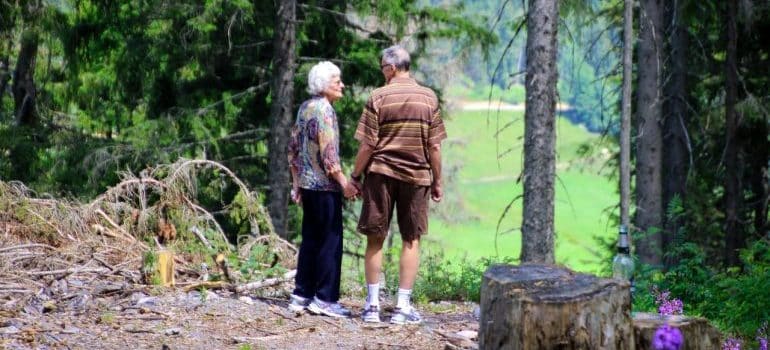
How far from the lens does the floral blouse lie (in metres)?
7.45

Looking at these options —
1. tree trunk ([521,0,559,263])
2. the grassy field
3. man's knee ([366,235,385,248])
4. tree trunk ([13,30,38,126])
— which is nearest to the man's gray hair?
man's knee ([366,235,385,248])

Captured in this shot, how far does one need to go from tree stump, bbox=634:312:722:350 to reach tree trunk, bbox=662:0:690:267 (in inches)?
471

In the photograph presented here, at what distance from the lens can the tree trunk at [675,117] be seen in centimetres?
1786

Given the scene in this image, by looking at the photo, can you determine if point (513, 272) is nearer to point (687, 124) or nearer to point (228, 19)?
point (228, 19)

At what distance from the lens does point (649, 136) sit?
54.6 feet

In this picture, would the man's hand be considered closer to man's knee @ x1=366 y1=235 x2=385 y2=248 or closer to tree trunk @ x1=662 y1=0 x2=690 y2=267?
man's knee @ x1=366 y1=235 x2=385 y2=248

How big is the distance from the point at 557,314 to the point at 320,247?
2.74 m

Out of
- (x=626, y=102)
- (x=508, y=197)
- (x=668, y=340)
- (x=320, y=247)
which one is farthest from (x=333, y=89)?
(x=508, y=197)

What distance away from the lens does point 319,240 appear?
7727 mm

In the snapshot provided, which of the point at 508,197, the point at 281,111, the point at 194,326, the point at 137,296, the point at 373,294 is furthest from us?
the point at 508,197

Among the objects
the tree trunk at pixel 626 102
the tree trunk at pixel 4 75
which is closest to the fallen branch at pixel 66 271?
the tree trunk at pixel 626 102

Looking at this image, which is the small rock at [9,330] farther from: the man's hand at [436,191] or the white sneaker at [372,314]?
the man's hand at [436,191]

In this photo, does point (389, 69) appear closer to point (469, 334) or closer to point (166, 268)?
point (469, 334)

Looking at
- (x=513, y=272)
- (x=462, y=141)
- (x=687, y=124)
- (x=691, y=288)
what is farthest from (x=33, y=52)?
(x=462, y=141)
